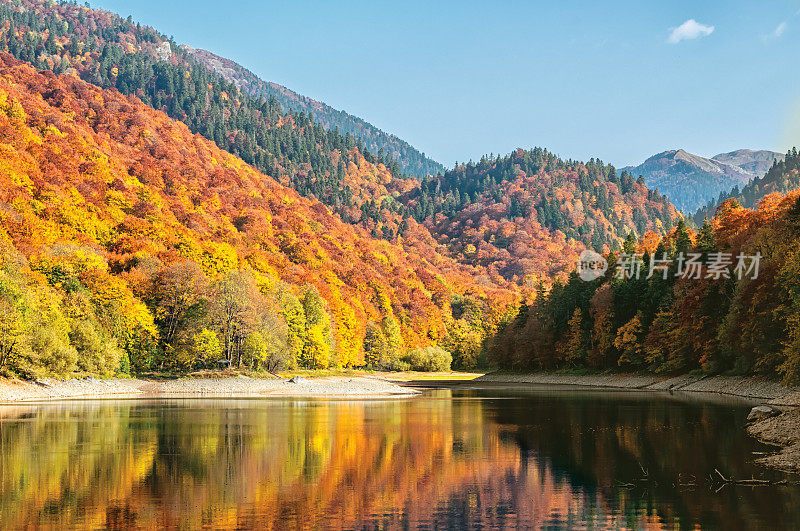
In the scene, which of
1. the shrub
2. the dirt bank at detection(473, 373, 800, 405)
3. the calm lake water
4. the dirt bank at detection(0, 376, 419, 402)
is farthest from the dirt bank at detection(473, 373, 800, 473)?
the dirt bank at detection(0, 376, 419, 402)

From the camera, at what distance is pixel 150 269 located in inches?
3809

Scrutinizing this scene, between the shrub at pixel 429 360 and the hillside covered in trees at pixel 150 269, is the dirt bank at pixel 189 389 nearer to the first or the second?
the hillside covered in trees at pixel 150 269

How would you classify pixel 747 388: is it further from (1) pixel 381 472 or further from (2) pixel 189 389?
(2) pixel 189 389

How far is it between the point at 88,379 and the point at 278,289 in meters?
44.6

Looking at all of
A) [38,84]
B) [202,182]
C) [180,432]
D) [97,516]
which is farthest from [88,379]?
[38,84]

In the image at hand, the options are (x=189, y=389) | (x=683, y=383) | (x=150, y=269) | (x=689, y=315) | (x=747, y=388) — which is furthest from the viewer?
(x=150, y=269)

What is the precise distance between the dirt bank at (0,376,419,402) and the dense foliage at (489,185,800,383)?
101 ft

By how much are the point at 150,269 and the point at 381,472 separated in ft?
254

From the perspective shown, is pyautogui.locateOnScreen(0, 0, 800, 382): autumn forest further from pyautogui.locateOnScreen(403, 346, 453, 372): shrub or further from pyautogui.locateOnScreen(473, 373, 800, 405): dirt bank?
pyautogui.locateOnScreen(473, 373, 800, 405): dirt bank

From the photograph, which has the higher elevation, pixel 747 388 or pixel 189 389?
pixel 747 388

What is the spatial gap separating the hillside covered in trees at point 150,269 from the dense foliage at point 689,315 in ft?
120

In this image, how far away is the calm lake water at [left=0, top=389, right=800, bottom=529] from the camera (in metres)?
19.0

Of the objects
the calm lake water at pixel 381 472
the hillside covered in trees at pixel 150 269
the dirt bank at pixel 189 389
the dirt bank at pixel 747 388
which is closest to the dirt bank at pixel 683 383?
the dirt bank at pixel 747 388

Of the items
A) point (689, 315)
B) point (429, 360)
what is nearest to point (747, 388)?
point (689, 315)
